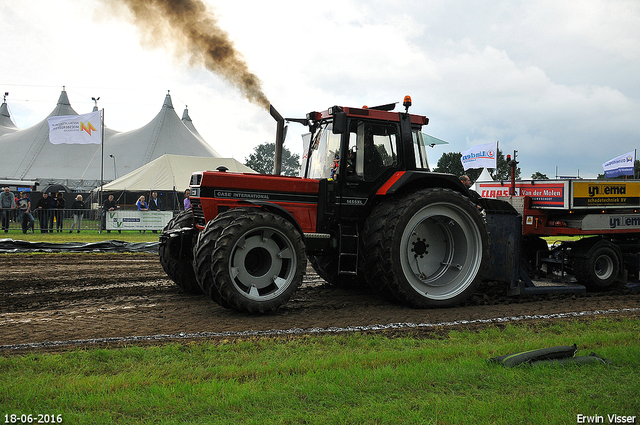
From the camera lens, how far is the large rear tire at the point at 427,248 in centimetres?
662

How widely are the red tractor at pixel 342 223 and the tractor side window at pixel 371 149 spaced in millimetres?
13

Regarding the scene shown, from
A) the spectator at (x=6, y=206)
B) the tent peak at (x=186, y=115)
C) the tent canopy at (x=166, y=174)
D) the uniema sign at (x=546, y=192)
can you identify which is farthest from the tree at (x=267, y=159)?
the uniema sign at (x=546, y=192)

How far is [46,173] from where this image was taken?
33.2 m

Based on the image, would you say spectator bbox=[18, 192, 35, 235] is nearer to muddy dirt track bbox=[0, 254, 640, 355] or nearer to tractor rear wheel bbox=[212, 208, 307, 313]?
muddy dirt track bbox=[0, 254, 640, 355]

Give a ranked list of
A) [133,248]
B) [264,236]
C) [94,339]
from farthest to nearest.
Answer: [133,248], [264,236], [94,339]

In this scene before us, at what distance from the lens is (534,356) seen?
4.29 metres

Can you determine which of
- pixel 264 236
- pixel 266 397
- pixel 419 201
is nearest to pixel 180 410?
pixel 266 397

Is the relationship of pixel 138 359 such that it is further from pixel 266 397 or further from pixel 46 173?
pixel 46 173

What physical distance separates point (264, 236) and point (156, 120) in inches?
1274

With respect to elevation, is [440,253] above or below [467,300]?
above

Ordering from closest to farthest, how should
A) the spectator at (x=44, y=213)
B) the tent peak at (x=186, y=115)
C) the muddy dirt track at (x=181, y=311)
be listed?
1. the muddy dirt track at (x=181, y=311)
2. the spectator at (x=44, y=213)
3. the tent peak at (x=186, y=115)

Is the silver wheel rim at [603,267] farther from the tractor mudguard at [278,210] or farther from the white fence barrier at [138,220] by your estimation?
the white fence barrier at [138,220]

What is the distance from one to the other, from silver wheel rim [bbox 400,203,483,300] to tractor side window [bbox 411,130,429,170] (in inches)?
25.8

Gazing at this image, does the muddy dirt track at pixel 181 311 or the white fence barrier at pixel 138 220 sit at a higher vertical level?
the white fence barrier at pixel 138 220
